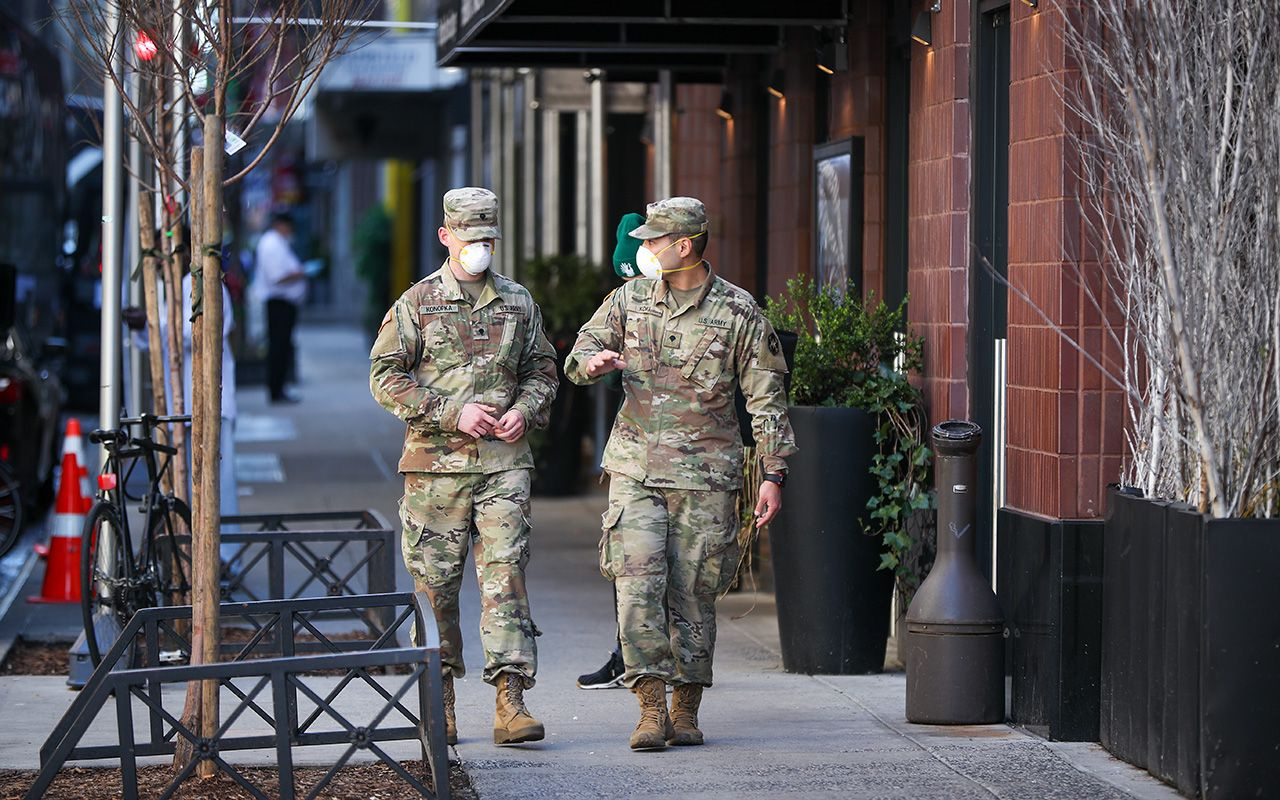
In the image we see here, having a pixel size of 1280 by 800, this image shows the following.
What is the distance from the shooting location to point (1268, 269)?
18.8 ft

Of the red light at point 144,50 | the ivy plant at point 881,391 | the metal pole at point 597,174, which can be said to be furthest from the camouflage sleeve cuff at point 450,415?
the metal pole at point 597,174

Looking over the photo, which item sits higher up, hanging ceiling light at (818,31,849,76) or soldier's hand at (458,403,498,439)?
hanging ceiling light at (818,31,849,76)

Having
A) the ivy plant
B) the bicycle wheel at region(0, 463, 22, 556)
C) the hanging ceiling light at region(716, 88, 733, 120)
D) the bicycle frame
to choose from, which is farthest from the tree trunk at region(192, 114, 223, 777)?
the hanging ceiling light at region(716, 88, 733, 120)

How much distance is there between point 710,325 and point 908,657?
1473mm

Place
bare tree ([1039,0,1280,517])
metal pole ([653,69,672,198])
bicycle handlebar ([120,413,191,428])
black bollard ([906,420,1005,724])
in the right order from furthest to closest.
Result: 1. metal pole ([653,69,672,198])
2. bicycle handlebar ([120,413,191,428])
3. black bollard ([906,420,1005,724])
4. bare tree ([1039,0,1280,517])

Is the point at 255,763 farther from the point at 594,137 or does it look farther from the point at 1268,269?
the point at 594,137

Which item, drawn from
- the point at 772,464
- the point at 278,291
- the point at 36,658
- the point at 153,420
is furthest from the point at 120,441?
the point at 278,291

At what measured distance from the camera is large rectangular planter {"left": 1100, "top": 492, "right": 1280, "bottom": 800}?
5547 millimetres

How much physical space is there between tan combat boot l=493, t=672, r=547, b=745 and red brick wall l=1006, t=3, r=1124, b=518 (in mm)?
1907

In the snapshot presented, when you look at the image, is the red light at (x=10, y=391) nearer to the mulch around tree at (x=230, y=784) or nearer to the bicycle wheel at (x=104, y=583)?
the bicycle wheel at (x=104, y=583)

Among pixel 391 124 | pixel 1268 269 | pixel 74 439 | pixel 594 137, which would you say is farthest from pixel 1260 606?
pixel 391 124

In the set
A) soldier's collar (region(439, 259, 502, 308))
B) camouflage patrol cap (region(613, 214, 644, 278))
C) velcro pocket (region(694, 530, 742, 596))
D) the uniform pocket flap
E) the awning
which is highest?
the awning

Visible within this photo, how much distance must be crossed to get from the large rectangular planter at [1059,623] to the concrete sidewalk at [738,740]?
12 centimetres

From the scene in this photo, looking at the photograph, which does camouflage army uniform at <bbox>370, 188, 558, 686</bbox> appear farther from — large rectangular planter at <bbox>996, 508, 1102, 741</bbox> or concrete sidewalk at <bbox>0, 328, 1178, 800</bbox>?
large rectangular planter at <bbox>996, 508, 1102, 741</bbox>
